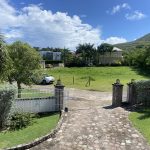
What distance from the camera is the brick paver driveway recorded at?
1198 cm

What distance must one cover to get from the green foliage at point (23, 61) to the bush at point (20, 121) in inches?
262

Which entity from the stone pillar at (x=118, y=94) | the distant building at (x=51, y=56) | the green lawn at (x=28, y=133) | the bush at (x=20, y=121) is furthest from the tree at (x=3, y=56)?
the distant building at (x=51, y=56)

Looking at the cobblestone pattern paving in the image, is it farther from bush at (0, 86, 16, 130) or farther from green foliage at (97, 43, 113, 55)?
green foliage at (97, 43, 113, 55)

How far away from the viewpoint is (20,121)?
49.2ft

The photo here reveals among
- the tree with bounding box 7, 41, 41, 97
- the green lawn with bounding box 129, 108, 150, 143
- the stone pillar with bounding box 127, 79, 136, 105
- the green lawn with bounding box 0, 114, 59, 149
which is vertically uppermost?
the tree with bounding box 7, 41, 41, 97

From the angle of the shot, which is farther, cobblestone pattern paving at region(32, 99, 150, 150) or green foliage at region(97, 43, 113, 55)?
green foliage at region(97, 43, 113, 55)

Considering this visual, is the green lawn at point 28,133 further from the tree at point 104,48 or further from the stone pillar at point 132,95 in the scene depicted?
the tree at point 104,48

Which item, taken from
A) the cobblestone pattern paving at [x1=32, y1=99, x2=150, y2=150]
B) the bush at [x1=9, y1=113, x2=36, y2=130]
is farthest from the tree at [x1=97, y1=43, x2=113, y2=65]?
the bush at [x1=9, y1=113, x2=36, y2=130]

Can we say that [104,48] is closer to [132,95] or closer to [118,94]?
[132,95]

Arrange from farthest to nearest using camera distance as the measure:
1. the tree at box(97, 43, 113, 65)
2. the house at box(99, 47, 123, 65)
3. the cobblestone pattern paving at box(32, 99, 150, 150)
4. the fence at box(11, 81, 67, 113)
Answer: the tree at box(97, 43, 113, 65) < the house at box(99, 47, 123, 65) < the fence at box(11, 81, 67, 113) < the cobblestone pattern paving at box(32, 99, 150, 150)

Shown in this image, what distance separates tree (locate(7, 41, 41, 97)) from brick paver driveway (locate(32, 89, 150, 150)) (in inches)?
217

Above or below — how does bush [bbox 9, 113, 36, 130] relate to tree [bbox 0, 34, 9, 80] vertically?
below

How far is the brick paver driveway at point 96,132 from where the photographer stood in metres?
12.0

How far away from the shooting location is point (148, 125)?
14.6 metres
